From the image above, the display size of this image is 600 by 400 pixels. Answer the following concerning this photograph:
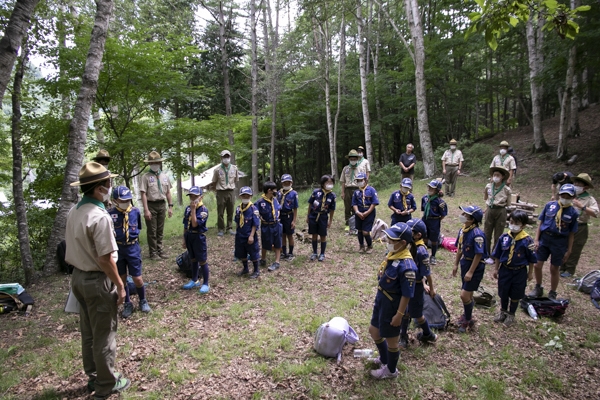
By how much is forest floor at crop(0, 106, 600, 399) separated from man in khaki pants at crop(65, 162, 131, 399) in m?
0.60

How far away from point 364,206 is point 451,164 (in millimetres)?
6256

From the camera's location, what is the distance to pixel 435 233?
24.1ft

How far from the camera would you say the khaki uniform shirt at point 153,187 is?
7828mm

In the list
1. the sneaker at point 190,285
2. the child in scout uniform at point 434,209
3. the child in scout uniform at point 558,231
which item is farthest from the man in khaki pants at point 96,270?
the child in scout uniform at point 558,231

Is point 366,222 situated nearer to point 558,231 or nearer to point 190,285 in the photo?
point 558,231

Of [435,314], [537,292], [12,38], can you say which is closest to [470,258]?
[435,314]

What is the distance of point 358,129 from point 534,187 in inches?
554

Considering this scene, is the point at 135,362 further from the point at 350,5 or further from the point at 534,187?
the point at 350,5

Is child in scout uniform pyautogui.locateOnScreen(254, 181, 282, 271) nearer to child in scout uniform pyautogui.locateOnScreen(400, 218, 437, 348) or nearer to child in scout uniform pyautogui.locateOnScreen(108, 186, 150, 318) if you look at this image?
child in scout uniform pyautogui.locateOnScreen(108, 186, 150, 318)

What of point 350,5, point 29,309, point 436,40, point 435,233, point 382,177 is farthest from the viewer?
point 436,40

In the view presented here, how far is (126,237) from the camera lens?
17.6 ft

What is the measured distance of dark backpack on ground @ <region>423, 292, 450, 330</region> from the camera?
4969 millimetres

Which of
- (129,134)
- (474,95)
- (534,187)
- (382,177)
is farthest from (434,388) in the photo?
(474,95)

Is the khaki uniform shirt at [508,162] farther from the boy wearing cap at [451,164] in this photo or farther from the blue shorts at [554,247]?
the blue shorts at [554,247]
